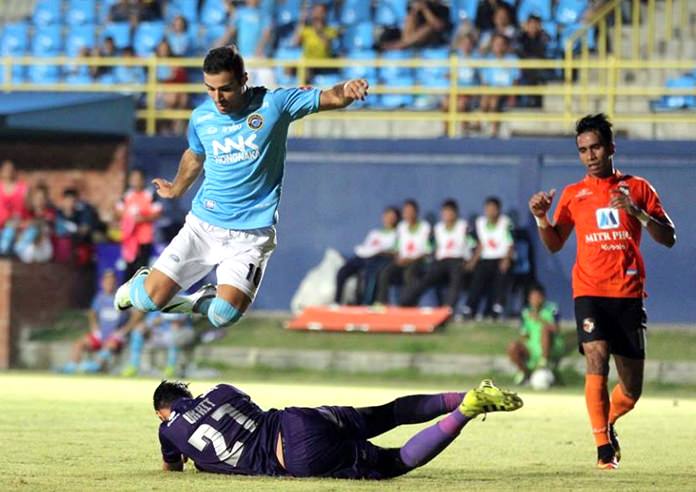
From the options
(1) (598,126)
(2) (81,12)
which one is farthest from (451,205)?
(1) (598,126)

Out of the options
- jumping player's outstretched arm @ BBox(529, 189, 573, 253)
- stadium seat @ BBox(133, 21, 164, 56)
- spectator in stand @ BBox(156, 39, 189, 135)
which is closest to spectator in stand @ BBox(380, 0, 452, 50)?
spectator in stand @ BBox(156, 39, 189, 135)

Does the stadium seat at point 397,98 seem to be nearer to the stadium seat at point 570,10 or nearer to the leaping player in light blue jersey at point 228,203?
the stadium seat at point 570,10

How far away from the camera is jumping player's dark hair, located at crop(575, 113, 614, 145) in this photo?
34.6 ft

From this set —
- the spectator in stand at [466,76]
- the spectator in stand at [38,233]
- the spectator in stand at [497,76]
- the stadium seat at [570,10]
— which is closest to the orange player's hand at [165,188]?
the spectator in stand at [38,233]

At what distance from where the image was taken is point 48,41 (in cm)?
2808

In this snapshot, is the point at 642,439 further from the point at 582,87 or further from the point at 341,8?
the point at 341,8

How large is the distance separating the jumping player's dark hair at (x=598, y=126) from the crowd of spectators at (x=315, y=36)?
12.6 metres

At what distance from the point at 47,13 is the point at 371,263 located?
9071 mm

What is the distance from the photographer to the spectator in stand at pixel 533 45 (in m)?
23.9

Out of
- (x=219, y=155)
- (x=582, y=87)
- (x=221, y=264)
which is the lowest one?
(x=221, y=264)

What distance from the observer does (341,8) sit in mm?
26188

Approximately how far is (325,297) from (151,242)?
261 cm

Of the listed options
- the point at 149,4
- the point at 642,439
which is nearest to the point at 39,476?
the point at 642,439

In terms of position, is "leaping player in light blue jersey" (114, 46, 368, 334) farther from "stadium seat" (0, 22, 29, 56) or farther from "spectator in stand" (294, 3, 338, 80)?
"stadium seat" (0, 22, 29, 56)
